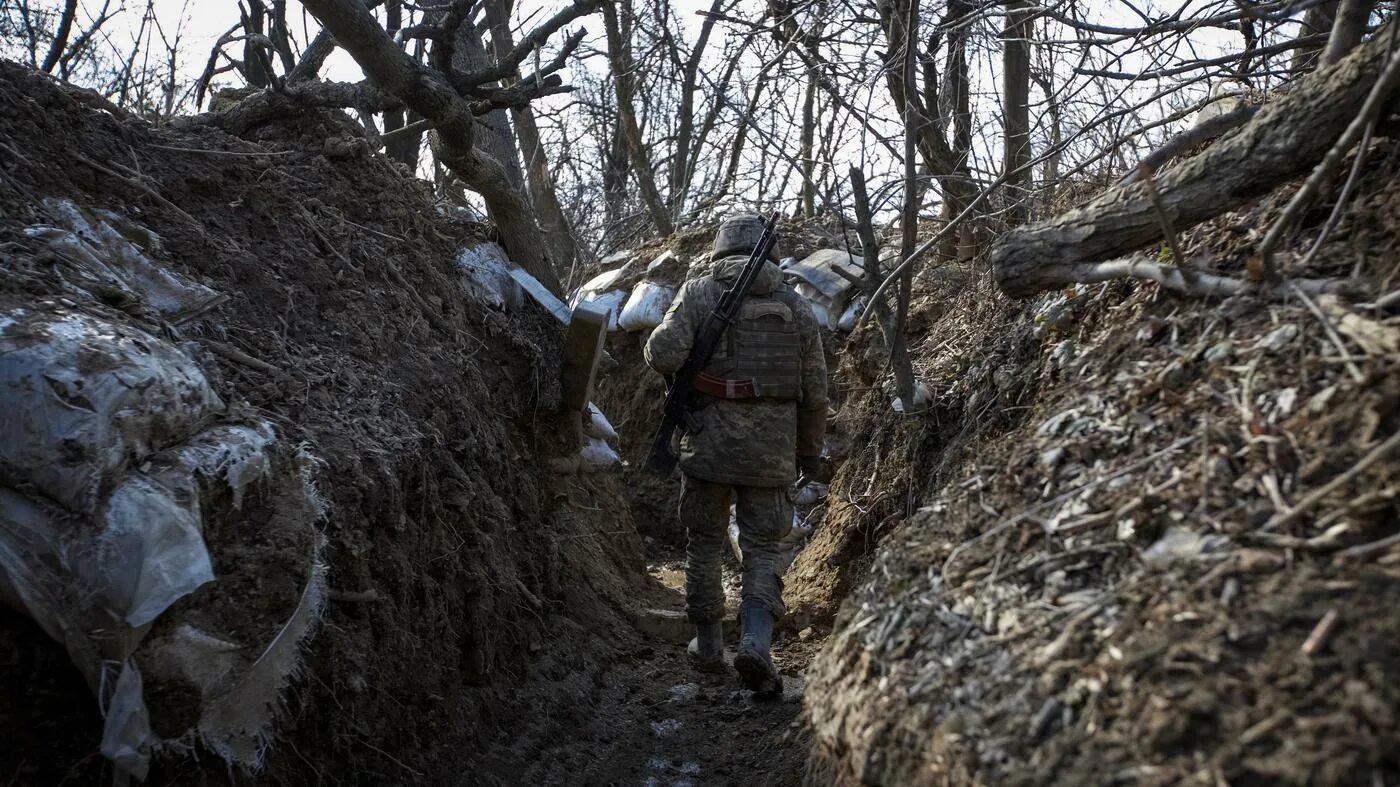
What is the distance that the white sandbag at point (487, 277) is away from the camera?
5.55 meters

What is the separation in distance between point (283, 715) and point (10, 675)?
2.30 feet

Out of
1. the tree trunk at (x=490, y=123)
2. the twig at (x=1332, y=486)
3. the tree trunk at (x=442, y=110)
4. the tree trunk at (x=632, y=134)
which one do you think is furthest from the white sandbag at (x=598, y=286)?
the twig at (x=1332, y=486)

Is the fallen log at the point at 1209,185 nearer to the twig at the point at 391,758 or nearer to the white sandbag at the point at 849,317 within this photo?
the twig at the point at 391,758

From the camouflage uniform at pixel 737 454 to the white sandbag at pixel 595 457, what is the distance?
1.93 feet

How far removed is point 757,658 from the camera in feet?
16.1

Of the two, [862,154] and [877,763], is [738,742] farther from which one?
[862,154]

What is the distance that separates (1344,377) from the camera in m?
2.41

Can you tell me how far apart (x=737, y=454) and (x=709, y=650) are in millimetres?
1025

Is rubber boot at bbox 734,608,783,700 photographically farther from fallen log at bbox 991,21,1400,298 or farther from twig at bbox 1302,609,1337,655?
twig at bbox 1302,609,1337,655

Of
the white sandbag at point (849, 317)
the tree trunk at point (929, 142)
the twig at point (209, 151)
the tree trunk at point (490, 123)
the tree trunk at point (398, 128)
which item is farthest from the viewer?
the tree trunk at point (490, 123)

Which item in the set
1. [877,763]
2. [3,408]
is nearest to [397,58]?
[3,408]

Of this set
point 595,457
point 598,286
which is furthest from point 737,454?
point 598,286

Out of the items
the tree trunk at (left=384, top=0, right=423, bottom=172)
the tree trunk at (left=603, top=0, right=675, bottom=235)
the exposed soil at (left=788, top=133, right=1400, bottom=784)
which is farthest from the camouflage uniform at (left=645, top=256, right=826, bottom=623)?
the tree trunk at (left=603, top=0, right=675, bottom=235)

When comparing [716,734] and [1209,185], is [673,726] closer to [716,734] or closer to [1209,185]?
[716,734]
